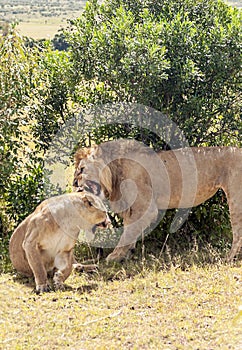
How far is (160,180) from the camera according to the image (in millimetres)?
8086

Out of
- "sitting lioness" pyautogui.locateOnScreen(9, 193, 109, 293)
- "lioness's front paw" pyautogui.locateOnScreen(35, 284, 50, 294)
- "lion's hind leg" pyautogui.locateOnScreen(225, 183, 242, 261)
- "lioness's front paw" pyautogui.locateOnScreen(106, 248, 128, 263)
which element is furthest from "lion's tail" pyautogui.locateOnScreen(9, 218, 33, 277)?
"lion's hind leg" pyautogui.locateOnScreen(225, 183, 242, 261)

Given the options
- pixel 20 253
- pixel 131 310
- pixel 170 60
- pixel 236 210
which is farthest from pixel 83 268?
pixel 170 60

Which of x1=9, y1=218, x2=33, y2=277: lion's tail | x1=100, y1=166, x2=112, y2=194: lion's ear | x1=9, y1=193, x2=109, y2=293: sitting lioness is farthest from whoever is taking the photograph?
x1=100, y1=166, x2=112, y2=194: lion's ear

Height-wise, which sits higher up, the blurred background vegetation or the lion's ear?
the blurred background vegetation

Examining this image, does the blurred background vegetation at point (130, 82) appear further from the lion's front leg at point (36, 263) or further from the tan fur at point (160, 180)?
the lion's front leg at point (36, 263)

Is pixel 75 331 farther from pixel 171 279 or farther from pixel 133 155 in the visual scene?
pixel 133 155

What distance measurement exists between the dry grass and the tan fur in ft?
2.12

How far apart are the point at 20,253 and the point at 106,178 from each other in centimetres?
148

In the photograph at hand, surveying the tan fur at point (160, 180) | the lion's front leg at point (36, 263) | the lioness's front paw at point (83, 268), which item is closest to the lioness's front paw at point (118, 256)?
the tan fur at point (160, 180)

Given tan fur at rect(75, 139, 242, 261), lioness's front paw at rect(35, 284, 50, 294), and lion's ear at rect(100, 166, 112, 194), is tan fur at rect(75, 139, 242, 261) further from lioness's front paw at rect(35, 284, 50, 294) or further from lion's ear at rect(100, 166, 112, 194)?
lioness's front paw at rect(35, 284, 50, 294)

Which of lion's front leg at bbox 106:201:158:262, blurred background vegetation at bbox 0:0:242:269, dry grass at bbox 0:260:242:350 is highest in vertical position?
blurred background vegetation at bbox 0:0:242:269

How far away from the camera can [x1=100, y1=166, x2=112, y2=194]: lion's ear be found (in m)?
7.77

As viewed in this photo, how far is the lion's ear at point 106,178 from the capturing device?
306 inches

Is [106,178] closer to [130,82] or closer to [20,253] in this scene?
[130,82]
